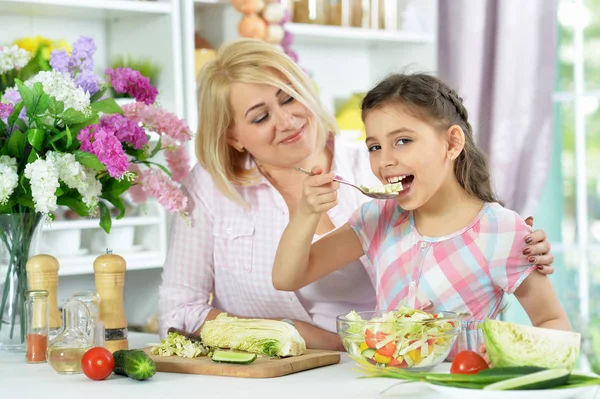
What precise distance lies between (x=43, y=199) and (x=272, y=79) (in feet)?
2.30

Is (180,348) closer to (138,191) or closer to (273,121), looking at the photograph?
(138,191)

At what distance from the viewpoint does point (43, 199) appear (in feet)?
5.49

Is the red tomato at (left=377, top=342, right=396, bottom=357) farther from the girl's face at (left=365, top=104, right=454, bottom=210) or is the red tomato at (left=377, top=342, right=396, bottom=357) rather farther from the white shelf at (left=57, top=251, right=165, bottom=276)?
the white shelf at (left=57, top=251, right=165, bottom=276)

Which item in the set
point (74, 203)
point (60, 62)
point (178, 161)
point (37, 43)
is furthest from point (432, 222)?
point (37, 43)

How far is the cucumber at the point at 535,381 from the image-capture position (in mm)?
1202

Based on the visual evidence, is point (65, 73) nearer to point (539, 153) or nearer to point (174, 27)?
point (174, 27)

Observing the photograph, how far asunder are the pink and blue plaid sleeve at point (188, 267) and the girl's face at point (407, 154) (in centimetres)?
63

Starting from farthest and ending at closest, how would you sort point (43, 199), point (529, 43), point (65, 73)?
point (529, 43) < point (65, 73) < point (43, 199)

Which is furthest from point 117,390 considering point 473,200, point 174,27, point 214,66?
point 174,27

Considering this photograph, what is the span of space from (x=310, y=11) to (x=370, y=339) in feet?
7.81

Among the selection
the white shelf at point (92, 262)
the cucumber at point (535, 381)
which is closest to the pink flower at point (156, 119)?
the cucumber at point (535, 381)

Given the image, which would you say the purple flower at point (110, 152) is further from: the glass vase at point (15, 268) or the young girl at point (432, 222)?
the young girl at point (432, 222)

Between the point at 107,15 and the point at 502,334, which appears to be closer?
the point at 502,334

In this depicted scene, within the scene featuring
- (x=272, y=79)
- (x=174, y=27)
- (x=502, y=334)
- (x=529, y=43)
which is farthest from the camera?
(x=529, y=43)
